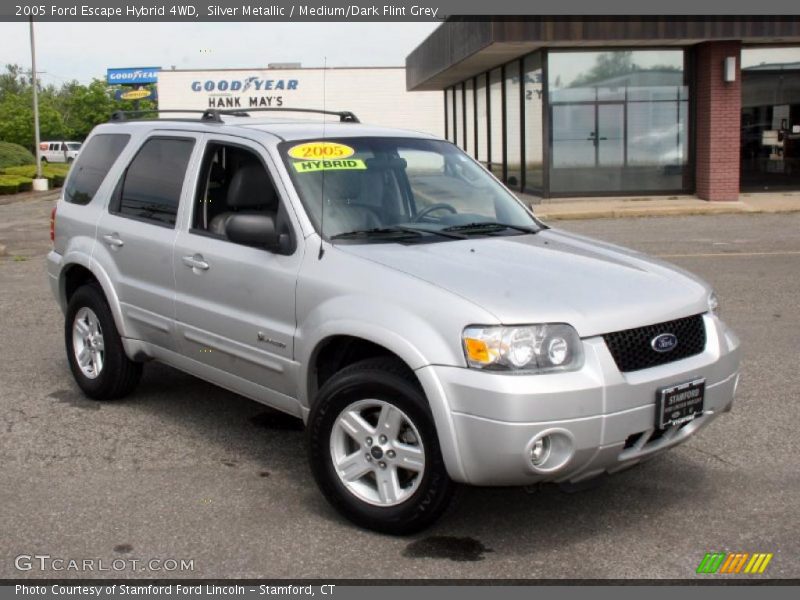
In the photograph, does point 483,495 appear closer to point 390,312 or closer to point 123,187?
point 390,312

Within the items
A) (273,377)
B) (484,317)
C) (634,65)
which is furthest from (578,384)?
(634,65)

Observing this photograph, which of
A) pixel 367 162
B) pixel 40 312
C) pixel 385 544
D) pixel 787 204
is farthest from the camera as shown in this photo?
pixel 787 204

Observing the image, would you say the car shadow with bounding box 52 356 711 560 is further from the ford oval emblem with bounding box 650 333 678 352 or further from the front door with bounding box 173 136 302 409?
the ford oval emblem with bounding box 650 333 678 352

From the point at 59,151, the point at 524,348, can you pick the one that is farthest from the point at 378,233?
the point at 59,151

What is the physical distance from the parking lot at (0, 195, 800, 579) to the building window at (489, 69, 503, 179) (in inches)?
823

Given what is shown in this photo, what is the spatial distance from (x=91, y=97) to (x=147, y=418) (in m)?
82.3

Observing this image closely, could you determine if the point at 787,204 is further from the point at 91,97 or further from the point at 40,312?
the point at 91,97

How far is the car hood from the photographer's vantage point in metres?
4.01

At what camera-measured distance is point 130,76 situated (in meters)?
105

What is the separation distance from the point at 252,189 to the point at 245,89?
5339 cm

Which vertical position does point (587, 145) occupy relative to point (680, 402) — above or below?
above

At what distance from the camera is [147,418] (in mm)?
6172

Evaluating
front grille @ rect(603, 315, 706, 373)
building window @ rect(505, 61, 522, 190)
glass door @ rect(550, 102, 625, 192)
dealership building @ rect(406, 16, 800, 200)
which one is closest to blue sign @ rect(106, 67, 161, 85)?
building window @ rect(505, 61, 522, 190)

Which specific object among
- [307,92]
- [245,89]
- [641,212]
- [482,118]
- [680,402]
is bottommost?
[680,402]
